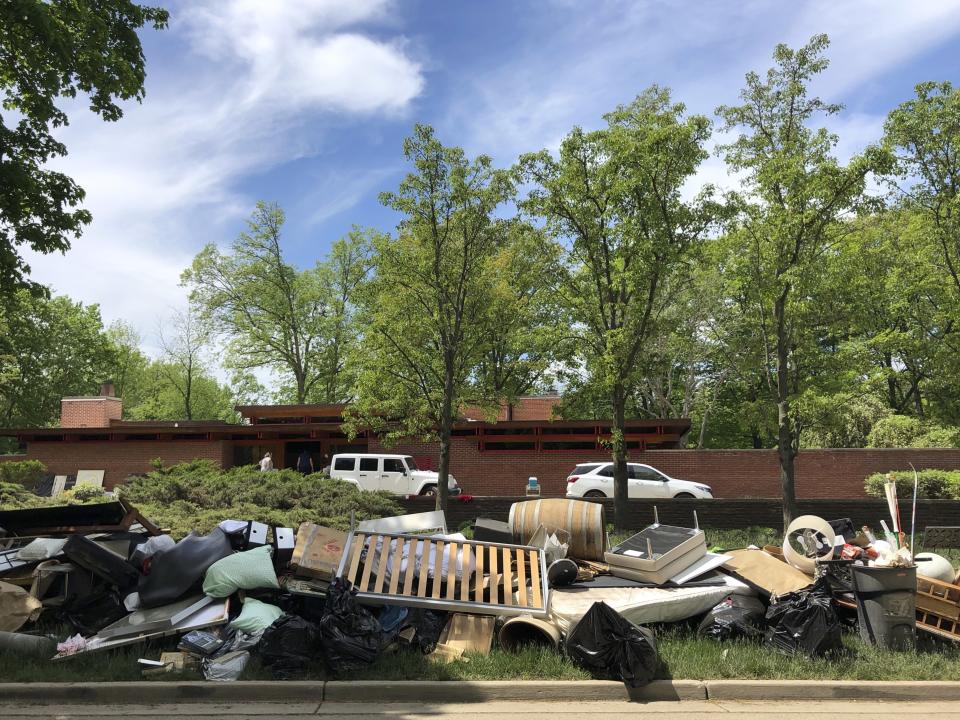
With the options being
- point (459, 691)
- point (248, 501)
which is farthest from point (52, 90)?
point (459, 691)

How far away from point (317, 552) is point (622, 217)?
452 inches

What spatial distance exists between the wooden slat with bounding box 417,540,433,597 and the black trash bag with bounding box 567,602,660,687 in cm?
172

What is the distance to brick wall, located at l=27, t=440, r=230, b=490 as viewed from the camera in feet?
99.3

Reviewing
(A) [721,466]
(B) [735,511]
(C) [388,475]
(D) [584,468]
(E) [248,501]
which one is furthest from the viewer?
(A) [721,466]

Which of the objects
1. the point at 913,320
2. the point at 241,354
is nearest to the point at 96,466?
the point at 241,354

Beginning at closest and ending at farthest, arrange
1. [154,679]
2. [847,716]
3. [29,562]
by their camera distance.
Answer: [847,716] < [154,679] < [29,562]

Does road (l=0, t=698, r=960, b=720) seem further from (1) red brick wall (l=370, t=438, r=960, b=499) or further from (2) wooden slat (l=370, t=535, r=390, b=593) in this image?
(1) red brick wall (l=370, t=438, r=960, b=499)

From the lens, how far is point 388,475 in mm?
23656

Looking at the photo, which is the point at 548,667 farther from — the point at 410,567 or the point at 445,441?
the point at 445,441

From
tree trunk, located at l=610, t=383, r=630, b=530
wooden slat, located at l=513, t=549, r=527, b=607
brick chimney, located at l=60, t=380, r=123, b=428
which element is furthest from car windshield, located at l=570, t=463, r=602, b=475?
brick chimney, located at l=60, t=380, r=123, b=428

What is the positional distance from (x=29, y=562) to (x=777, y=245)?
14.6 m

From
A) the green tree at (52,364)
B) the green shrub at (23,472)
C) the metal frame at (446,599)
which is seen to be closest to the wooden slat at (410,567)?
the metal frame at (446,599)

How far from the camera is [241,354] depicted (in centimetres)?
4256

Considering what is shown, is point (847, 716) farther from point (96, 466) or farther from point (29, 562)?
point (96, 466)
